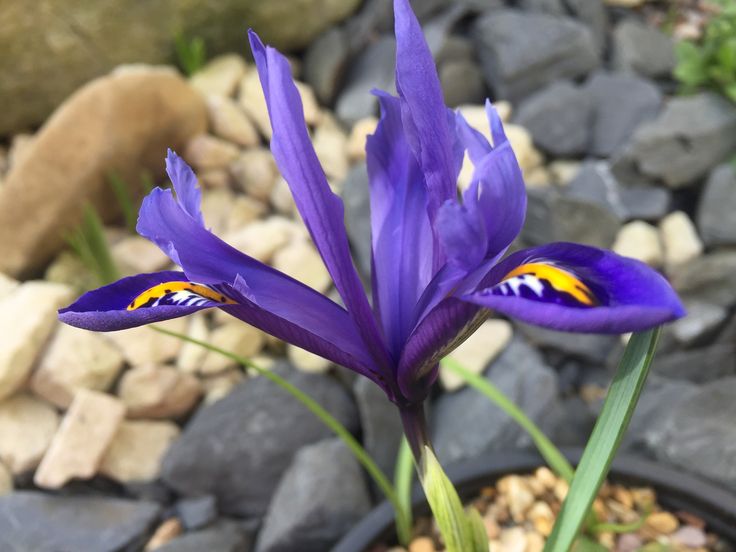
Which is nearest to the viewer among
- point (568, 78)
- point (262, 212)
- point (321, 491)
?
point (321, 491)

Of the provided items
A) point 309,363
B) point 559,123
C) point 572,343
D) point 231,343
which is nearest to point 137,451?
point 231,343

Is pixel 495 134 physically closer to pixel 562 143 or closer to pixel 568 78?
pixel 562 143

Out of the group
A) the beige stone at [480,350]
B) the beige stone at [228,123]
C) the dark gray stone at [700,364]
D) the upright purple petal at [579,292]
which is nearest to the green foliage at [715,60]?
the dark gray stone at [700,364]

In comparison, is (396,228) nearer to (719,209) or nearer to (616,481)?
(616,481)

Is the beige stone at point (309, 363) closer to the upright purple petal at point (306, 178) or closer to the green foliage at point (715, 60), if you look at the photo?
the upright purple petal at point (306, 178)

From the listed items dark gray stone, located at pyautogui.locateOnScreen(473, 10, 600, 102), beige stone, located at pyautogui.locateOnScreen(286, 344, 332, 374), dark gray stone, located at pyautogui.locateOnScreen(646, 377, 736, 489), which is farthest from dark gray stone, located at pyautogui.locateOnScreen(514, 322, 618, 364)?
dark gray stone, located at pyautogui.locateOnScreen(473, 10, 600, 102)

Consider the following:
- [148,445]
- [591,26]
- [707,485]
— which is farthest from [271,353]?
[591,26]
